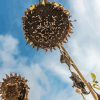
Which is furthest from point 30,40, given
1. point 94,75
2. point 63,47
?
point 94,75

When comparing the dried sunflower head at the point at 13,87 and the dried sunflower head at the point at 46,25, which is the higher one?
the dried sunflower head at the point at 46,25

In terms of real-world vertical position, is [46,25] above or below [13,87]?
above

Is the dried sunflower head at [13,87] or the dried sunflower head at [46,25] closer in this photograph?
the dried sunflower head at [13,87]

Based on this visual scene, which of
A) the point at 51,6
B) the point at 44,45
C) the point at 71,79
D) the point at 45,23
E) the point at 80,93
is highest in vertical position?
the point at 51,6

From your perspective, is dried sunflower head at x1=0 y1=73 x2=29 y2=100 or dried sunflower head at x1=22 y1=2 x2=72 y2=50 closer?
dried sunflower head at x1=0 y1=73 x2=29 y2=100

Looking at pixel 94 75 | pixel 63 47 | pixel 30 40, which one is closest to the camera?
pixel 63 47

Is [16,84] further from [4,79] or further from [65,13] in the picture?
[65,13]

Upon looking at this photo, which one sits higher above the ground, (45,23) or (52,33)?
(45,23)

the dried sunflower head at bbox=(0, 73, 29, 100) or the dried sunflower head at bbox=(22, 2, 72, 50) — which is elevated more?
the dried sunflower head at bbox=(22, 2, 72, 50)
